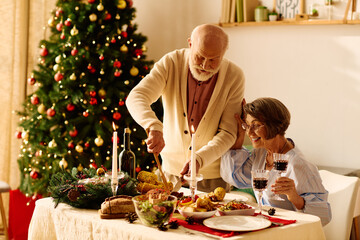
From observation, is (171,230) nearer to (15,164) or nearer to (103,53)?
(103,53)

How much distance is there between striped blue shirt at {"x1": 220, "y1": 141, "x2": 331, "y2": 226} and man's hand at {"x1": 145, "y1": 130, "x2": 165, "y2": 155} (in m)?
0.45

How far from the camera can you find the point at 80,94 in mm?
4340

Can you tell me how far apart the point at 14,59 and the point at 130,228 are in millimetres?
3255

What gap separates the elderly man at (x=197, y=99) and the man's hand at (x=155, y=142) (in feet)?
0.65

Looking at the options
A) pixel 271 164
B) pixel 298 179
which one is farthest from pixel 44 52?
pixel 298 179

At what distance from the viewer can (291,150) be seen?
2.53 m

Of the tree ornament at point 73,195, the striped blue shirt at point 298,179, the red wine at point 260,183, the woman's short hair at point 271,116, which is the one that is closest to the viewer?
the red wine at point 260,183

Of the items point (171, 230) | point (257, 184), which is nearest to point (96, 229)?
point (171, 230)

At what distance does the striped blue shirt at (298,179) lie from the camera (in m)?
2.39

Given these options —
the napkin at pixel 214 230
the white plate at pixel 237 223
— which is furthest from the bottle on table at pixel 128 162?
the white plate at pixel 237 223

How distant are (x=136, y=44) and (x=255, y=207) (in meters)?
2.66

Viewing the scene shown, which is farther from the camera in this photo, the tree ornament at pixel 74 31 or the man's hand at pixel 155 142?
the tree ornament at pixel 74 31

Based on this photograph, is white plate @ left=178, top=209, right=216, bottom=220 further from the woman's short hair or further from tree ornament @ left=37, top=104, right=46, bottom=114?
tree ornament @ left=37, top=104, right=46, bottom=114

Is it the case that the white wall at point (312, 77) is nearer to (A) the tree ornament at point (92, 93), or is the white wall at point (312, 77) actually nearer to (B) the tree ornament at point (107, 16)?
(B) the tree ornament at point (107, 16)
